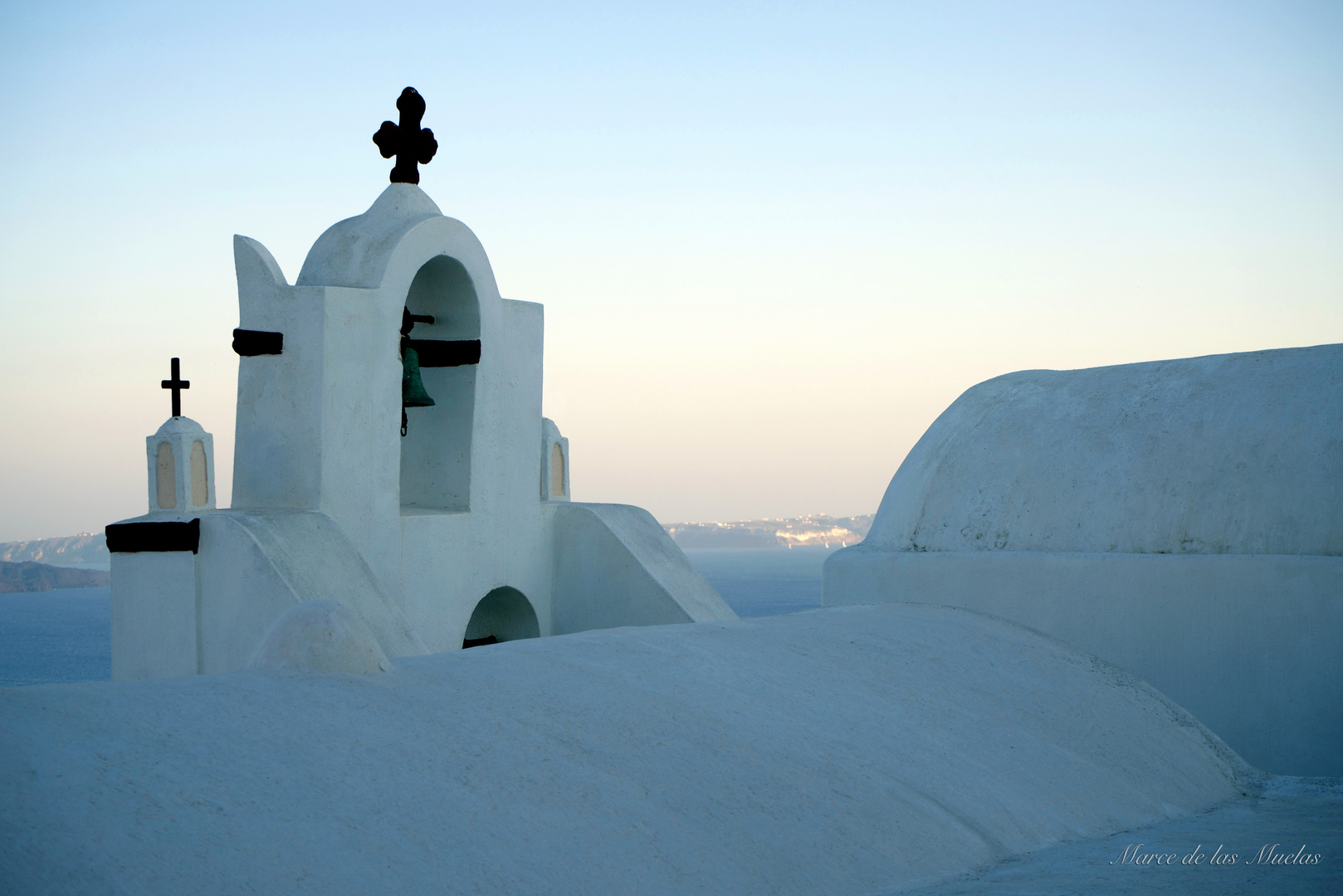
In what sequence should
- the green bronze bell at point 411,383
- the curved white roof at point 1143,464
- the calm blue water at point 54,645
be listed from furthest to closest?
the calm blue water at point 54,645, the curved white roof at point 1143,464, the green bronze bell at point 411,383

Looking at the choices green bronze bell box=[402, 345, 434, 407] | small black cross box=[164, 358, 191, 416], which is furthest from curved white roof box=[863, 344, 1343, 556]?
small black cross box=[164, 358, 191, 416]

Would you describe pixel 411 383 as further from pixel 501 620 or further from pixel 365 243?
pixel 501 620

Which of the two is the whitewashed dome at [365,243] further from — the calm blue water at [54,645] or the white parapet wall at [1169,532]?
the calm blue water at [54,645]

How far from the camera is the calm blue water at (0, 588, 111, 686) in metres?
49.8

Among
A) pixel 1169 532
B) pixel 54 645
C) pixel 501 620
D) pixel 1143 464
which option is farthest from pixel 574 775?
pixel 54 645

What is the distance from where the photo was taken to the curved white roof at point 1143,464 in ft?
30.2

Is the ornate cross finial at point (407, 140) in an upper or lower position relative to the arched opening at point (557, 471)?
upper

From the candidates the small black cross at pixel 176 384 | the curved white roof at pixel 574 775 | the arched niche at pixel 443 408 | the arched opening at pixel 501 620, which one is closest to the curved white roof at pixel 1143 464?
the curved white roof at pixel 574 775

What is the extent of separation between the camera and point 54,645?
66438 mm

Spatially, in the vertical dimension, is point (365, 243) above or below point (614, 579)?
above

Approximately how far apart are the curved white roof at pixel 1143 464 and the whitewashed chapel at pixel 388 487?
284 cm

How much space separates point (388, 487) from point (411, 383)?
817 millimetres

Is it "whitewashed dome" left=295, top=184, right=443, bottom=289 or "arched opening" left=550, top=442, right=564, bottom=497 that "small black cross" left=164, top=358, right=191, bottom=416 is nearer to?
"whitewashed dome" left=295, top=184, right=443, bottom=289

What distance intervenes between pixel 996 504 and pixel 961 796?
6.04 m
